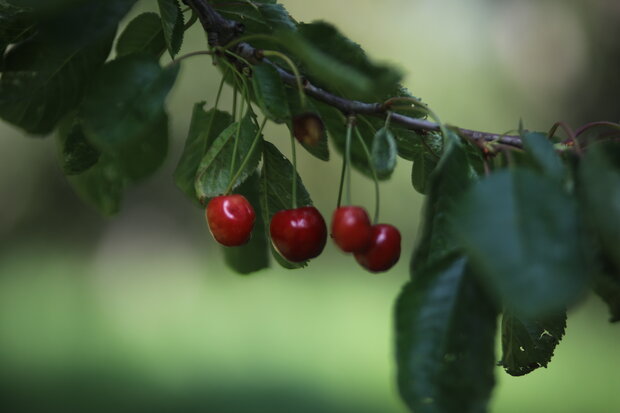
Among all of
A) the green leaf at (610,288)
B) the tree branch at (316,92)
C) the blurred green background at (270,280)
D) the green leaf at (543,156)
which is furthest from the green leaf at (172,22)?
the blurred green background at (270,280)

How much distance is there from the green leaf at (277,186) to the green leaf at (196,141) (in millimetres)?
84

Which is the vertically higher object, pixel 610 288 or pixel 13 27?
pixel 13 27

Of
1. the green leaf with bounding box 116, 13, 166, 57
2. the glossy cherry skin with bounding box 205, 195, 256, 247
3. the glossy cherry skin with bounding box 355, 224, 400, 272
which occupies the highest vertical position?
the green leaf with bounding box 116, 13, 166, 57

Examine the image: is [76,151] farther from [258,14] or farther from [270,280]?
[270,280]

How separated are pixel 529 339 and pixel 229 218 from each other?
39 centimetres

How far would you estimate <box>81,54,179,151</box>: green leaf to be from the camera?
60 cm

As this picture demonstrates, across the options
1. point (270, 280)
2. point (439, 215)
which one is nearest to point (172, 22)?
point (439, 215)

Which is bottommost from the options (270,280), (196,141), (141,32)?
(270,280)

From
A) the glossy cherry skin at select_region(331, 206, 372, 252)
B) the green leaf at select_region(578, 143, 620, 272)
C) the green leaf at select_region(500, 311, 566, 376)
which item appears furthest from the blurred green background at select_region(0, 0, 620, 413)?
the green leaf at select_region(578, 143, 620, 272)

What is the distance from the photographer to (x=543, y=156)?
0.57 metres

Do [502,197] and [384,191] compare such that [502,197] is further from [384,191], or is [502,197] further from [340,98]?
[384,191]

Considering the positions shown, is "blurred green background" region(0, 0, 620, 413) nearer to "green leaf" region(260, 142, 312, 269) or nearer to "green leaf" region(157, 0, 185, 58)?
"green leaf" region(260, 142, 312, 269)

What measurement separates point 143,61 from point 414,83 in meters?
5.17

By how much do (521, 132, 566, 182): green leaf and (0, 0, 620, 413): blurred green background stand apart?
3.04 metres
